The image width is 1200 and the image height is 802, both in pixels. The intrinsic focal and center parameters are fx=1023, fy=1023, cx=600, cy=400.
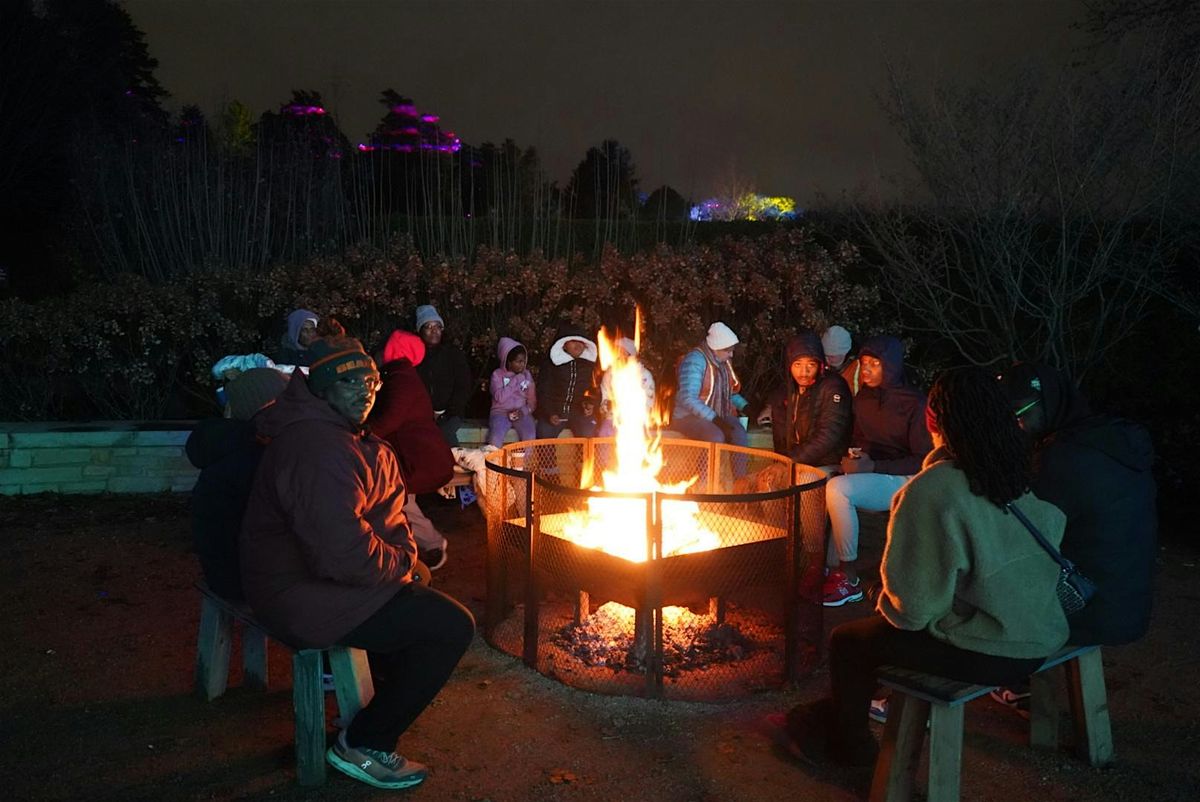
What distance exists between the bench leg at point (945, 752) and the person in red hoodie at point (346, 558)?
66.6 inches

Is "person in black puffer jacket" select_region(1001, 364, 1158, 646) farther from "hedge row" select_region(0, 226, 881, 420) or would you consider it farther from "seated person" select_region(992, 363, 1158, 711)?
"hedge row" select_region(0, 226, 881, 420)

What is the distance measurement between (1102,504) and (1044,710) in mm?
953

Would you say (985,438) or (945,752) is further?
(945,752)

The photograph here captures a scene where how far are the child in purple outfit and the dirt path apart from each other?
3.42 m

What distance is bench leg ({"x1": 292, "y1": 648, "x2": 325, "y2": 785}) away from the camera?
3795mm

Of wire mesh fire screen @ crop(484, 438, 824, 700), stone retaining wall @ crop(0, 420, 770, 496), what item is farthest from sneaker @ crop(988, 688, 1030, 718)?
stone retaining wall @ crop(0, 420, 770, 496)

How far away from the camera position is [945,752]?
348 cm

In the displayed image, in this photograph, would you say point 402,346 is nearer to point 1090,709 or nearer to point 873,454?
point 873,454

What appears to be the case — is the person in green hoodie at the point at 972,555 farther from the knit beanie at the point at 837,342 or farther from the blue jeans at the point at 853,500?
the knit beanie at the point at 837,342

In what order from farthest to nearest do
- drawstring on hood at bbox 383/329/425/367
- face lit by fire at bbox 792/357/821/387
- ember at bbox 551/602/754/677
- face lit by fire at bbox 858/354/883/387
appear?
drawstring on hood at bbox 383/329/425/367 → face lit by fire at bbox 792/357/821/387 → face lit by fire at bbox 858/354/883/387 → ember at bbox 551/602/754/677

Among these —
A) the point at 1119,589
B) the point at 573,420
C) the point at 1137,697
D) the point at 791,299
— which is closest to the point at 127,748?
the point at 1119,589

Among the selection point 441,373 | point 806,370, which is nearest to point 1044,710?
point 806,370

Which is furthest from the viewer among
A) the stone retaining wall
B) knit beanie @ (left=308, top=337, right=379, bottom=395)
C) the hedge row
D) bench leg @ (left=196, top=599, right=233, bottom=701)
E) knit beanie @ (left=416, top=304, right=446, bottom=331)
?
the hedge row

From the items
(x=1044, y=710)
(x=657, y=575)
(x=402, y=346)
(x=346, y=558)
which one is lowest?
(x=1044, y=710)
